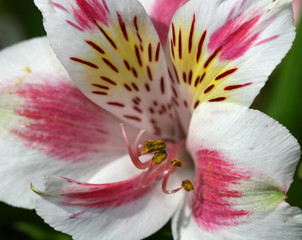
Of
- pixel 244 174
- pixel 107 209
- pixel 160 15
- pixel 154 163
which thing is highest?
pixel 160 15

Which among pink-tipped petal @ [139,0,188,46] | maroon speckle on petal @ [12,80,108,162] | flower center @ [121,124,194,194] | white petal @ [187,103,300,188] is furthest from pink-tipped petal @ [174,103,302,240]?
maroon speckle on petal @ [12,80,108,162]

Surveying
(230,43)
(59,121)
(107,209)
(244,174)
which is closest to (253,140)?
(244,174)

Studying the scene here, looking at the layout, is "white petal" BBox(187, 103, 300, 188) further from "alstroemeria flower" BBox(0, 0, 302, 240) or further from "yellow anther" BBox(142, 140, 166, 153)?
"yellow anther" BBox(142, 140, 166, 153)

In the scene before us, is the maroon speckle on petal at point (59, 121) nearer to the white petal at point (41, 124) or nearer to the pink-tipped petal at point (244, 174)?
the white petal at point (41, 124)

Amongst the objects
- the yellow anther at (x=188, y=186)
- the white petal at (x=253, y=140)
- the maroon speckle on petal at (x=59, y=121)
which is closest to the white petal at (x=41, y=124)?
the maroon speckle on petal at (x=59, y=121)

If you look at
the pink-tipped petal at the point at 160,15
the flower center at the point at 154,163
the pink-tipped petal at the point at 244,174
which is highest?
the pink-tipped petal at the point at 160,15

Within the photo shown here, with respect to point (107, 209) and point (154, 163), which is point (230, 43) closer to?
point (154, 163)

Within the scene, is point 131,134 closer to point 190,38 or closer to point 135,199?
point 135,199
